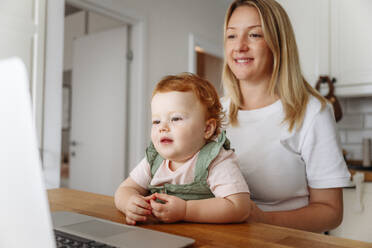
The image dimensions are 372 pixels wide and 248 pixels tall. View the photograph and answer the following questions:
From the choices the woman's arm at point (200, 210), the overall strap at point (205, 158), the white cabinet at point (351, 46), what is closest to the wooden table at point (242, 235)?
the woman's arm at point (200, 210)

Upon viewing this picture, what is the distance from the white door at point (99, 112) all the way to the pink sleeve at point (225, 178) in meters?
2.49

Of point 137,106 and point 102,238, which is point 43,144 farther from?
point 102,238

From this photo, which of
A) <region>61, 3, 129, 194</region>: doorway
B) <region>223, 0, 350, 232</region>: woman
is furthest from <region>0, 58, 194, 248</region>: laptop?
<region>61, 3, 129, 194</region>: doorway

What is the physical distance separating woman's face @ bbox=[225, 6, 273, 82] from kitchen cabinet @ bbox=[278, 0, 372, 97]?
179 centimetres

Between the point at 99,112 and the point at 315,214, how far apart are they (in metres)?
2.78

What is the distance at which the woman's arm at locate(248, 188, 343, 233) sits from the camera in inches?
35.3

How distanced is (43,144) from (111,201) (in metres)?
1.54

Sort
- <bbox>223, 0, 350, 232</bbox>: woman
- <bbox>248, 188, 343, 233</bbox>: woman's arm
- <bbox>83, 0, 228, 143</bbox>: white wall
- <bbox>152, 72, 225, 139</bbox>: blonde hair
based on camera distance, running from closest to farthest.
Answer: <bbox>152, 72, 225, 139</bbox>: blonde hair < <bbox>248, 188, 343, 233</bbox>: woman's arm < <bbox>223, 0, 350, 232</bbox>: woman < <bbox>83, 0, 228, 143</bbox>: white wall

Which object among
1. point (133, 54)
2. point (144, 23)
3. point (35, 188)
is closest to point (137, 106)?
point (133, 54)

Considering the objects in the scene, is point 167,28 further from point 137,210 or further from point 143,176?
point 137,210

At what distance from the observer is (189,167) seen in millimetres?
795

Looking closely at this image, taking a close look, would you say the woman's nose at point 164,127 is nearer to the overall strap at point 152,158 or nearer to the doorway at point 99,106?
the overall strap at point 152,158

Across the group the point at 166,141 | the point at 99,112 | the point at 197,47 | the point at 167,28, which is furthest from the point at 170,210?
the point at 197,47

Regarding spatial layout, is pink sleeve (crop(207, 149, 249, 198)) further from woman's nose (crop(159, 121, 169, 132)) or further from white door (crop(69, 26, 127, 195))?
white door (crop(69, 26, 127, 195))
